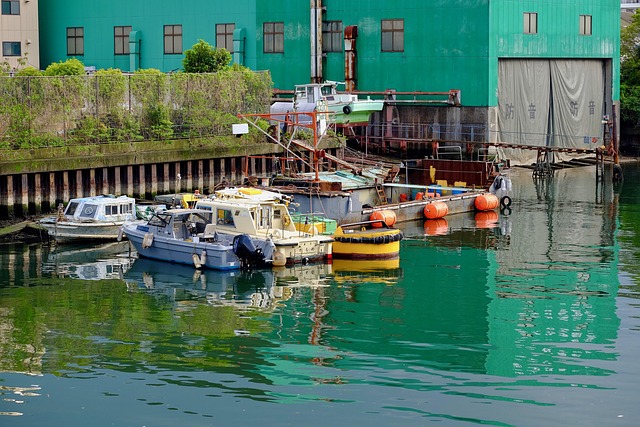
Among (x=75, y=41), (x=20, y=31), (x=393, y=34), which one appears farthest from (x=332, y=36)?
(x=20, y=31)

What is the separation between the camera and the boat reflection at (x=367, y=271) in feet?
130

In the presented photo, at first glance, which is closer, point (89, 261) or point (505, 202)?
point (89, 261)

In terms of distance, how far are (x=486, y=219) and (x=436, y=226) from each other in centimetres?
322

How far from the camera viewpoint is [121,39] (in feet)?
258

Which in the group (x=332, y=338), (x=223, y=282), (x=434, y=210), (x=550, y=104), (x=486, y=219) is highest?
(x=550, y=104)

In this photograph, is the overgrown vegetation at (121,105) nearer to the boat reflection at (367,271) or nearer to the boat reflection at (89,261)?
the boat reflection at (89,261)

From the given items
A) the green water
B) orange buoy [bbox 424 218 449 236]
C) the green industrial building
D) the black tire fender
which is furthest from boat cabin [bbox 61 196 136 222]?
the green industrial building

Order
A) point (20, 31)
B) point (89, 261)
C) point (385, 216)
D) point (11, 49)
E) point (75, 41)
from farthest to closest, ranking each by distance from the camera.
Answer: point (75, 41) → point (20, 31) → point (11, 49) → point (385, 216) → point (89, 261)

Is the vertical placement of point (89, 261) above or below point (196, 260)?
below

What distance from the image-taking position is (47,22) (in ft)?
265

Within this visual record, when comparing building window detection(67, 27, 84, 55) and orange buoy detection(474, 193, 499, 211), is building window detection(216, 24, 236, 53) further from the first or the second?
orange buoy detection(474, 193, 499, 211)

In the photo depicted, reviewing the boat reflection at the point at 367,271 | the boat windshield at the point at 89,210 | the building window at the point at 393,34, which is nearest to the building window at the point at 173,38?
the building window at the point at 393,34

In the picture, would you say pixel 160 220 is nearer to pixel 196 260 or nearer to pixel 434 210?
pixel 196 260

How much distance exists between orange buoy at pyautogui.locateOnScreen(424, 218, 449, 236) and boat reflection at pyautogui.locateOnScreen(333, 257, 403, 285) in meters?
7.22
